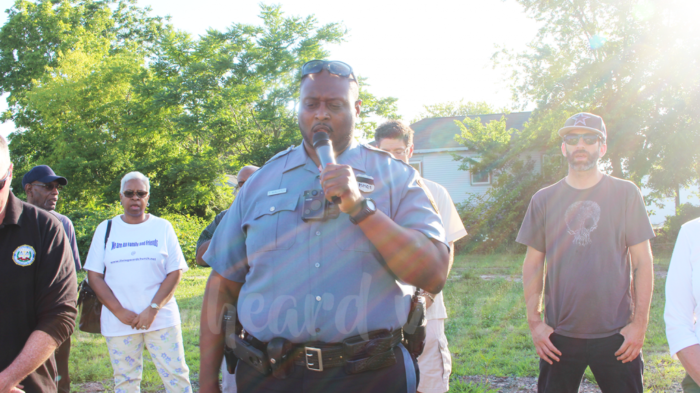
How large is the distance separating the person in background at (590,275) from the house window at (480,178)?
20.5 m

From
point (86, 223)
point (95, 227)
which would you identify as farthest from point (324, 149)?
point (86, 223)

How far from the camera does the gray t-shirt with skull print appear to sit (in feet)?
10.8

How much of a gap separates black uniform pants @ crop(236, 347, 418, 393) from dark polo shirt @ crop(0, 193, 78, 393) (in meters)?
1.30

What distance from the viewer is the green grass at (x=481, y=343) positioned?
5.58 metres

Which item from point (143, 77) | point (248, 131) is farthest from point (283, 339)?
point (143, 77)

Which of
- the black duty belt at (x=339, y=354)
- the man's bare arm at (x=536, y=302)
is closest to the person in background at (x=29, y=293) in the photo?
the black duty belt at (x=339, y=354)

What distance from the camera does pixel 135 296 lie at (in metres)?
4.59

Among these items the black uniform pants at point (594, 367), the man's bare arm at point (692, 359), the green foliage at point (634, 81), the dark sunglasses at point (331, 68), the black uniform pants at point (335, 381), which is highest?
the green foliage at point (634, 81)

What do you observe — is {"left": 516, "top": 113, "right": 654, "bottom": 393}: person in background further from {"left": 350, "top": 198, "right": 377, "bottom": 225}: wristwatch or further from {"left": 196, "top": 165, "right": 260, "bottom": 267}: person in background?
{"left": 196, "top": 165, "right": 260, "bottom": 267}: person in background

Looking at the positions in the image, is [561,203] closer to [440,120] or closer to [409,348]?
[409,348]

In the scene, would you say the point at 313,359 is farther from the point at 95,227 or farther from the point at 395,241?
the point at 95,227

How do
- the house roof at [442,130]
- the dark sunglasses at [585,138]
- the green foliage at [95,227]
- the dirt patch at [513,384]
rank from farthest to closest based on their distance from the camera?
the house roof at [442,130] → the green foliage at [95,227] → the dirt patch at [513,384] → the dark sunglasses at [585,138]

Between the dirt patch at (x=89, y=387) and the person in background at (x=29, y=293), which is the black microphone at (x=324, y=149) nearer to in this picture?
the person in background at (x=29, y=293)

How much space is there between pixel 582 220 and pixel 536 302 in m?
0.66
